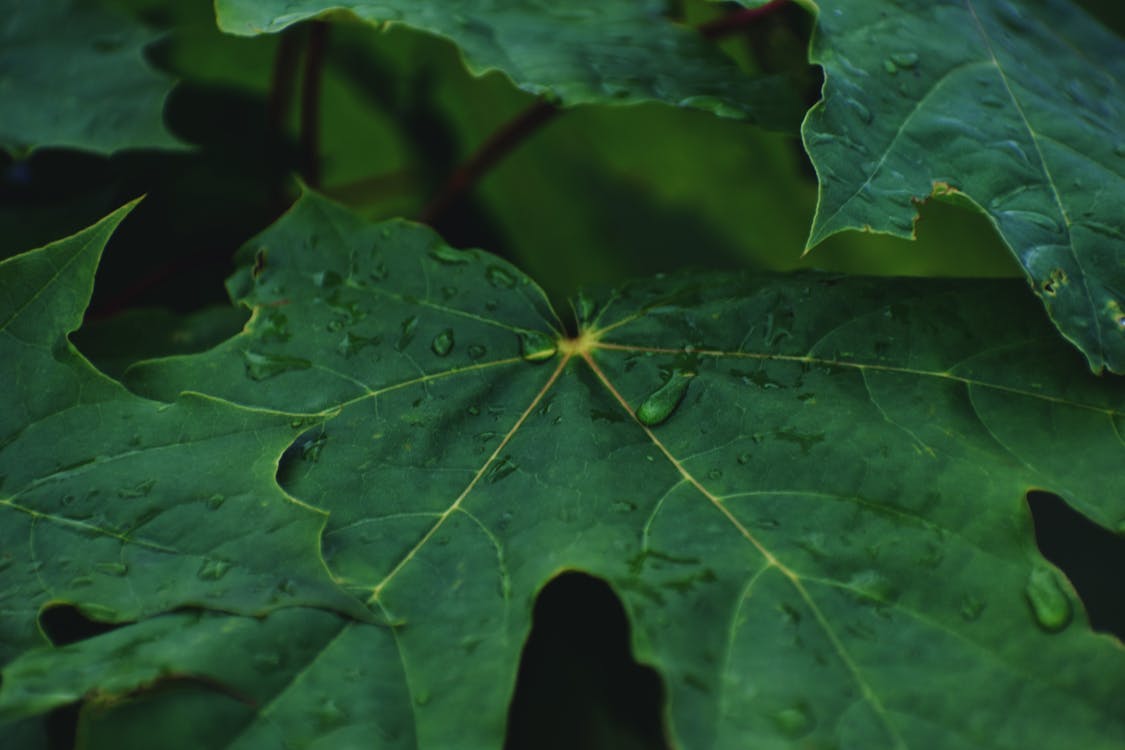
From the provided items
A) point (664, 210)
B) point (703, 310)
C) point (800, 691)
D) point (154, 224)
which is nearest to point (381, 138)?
point (664, 210)

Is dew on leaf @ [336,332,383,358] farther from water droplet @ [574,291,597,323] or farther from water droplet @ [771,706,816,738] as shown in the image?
water droplet @ [771,706,816,738]

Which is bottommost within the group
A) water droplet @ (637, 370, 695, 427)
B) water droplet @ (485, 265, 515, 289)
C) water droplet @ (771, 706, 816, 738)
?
water droplet @ (485, 265, 515, 289)

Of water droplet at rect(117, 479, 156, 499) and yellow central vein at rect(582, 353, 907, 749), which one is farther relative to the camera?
water droplet at rect(117, 479, 156, 499)

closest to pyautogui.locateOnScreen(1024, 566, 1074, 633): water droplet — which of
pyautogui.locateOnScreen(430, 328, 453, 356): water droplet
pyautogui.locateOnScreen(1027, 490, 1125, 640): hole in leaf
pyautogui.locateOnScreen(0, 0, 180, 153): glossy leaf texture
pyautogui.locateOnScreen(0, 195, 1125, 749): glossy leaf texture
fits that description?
pyautogui.locateOnScreen(0, 195, 1125, 749): glossy leaf texture

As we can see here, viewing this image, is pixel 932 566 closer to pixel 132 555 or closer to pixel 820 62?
pixel 820 62

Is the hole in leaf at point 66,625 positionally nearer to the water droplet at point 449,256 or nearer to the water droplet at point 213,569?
the water droplet at point 213,569
